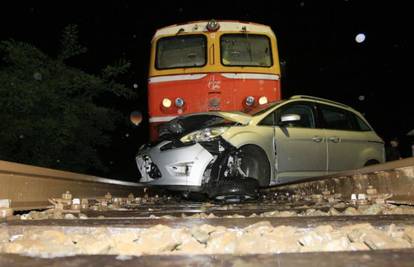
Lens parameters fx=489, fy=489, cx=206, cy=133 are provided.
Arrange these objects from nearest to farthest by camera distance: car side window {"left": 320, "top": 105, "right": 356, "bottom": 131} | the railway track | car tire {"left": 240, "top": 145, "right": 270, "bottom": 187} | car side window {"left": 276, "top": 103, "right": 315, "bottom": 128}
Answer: the railway track, car tire {"left": 240, "top": 145, "right": 270, "bottom": 187}, car side window {"left": 276, "top": 103, "right": 315, "bottom": 128}, car side window {"left": 320, "top": 105, "right": 356, "bottom": 131}

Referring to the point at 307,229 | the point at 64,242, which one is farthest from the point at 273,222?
the point at 64,242

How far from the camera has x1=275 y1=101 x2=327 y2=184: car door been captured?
24.6 ft

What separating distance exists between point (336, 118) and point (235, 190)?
123 inches

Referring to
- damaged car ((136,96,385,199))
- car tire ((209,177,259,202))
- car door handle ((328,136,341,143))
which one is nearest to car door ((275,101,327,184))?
damaged car ((136,96,385,199))

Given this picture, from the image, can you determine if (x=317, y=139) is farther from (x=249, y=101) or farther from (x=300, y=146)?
(x=249, y=101)

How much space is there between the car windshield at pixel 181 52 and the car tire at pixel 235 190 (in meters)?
3.86

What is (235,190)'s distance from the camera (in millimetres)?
6324

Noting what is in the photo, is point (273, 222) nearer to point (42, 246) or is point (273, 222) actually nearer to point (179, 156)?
point (42, 246)

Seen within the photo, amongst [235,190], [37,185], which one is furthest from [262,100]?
[37,185]

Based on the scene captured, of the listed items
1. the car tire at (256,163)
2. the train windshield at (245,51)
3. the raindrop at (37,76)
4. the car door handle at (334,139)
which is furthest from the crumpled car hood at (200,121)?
the raindrop at (37,76)

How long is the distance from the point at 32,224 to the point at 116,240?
761mm

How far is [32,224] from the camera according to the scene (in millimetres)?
2963

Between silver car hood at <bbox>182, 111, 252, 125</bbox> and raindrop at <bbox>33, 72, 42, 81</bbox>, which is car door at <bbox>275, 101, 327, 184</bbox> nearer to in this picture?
silver car hood at <bbox>182, 111, 252, 125</bbox>

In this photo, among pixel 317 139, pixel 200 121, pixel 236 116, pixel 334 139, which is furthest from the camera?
pixel 334 139
